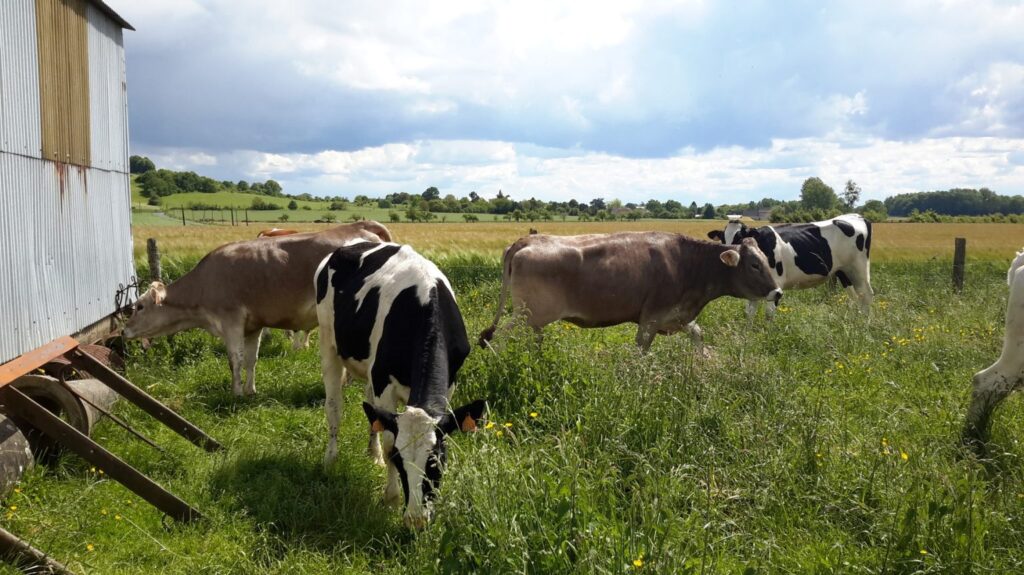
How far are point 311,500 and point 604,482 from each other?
88.9 inches

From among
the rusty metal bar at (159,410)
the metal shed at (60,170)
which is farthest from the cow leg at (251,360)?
the rusty metal bar at (159,410)

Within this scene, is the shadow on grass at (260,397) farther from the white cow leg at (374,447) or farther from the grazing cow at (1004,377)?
the grazing cow at (1004,377)

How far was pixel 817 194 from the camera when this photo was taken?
107875mm

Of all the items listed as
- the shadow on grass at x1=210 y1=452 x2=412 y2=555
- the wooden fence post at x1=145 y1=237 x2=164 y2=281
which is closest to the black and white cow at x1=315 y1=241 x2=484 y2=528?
the shadow on grass at x1=210 y1=452 x2=412 y2=555

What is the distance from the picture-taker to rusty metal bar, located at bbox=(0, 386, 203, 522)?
4895 mm

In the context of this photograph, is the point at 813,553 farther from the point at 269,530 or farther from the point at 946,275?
the point at 946,275

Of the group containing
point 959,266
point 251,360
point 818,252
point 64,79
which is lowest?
point 251,360

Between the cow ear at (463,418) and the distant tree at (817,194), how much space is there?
109 meters

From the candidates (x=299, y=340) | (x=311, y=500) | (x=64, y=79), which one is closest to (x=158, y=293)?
(x=299, y=340)

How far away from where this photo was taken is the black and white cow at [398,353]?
4344 millimetres

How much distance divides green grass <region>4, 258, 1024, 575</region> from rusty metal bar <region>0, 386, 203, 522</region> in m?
0.15

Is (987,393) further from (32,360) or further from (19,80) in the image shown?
(19,80)

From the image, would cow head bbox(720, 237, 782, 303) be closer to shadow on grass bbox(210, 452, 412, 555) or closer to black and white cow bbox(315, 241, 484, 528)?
black and white cow bbox(315, 241, 484, 528)

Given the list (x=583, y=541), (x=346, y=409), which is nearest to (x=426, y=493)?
(x=583, y=541)
